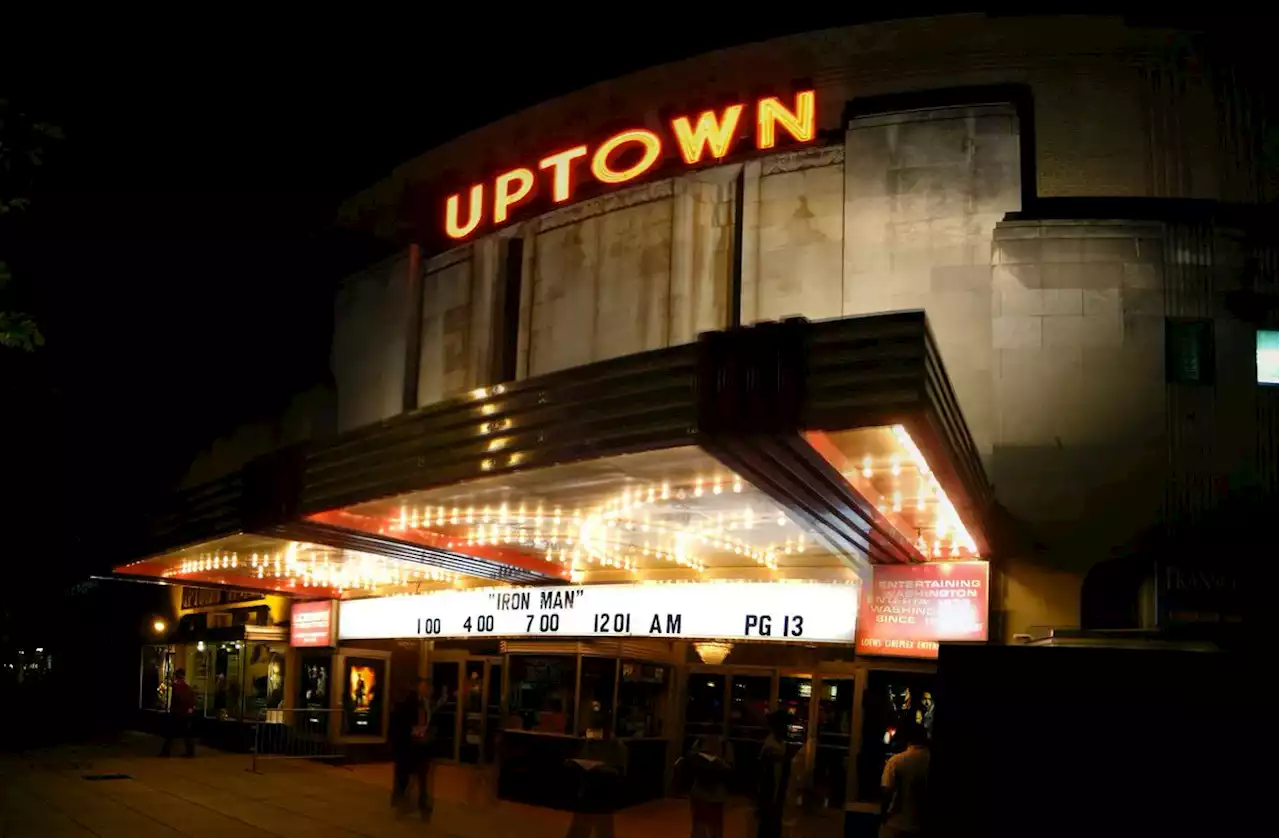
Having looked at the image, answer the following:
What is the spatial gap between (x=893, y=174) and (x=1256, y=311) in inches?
180

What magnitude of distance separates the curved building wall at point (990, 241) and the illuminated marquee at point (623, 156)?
0.30 metres

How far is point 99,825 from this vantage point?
49.2 feet

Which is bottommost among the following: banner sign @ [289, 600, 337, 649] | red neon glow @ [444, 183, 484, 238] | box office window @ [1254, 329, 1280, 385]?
banner sign @ [289, 600, 337, 649]

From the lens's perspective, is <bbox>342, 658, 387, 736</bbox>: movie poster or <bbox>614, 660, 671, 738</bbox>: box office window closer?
<bbox>614, 660, 671, 738</bbox>: box office window

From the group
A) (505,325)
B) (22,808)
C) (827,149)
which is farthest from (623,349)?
(22,808)

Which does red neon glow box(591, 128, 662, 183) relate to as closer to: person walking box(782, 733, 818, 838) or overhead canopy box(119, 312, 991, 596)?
overhead canopy box(119, 312, 991, 596)

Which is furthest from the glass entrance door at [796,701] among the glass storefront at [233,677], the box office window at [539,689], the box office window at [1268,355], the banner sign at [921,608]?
the glass storefront at [233,677]

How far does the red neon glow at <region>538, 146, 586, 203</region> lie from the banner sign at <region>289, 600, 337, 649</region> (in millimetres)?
10770

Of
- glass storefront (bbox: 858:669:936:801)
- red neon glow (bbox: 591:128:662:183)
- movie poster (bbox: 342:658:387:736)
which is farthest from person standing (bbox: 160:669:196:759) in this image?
glass storefront (bbox: 858:669:936:801)

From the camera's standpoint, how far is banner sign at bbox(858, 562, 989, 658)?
45.0 feet

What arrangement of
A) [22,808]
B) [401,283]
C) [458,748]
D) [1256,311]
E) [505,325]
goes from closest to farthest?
1. [1256,311]
2. [22,808]
3. [505,325]
4. [401,283]
5. [458,748]

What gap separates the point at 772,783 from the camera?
41.9 feet

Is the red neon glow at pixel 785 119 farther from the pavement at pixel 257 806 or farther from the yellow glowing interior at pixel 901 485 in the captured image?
the pavement at pixel 257 806

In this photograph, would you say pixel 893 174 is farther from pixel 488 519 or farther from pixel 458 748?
pixel 458 748
